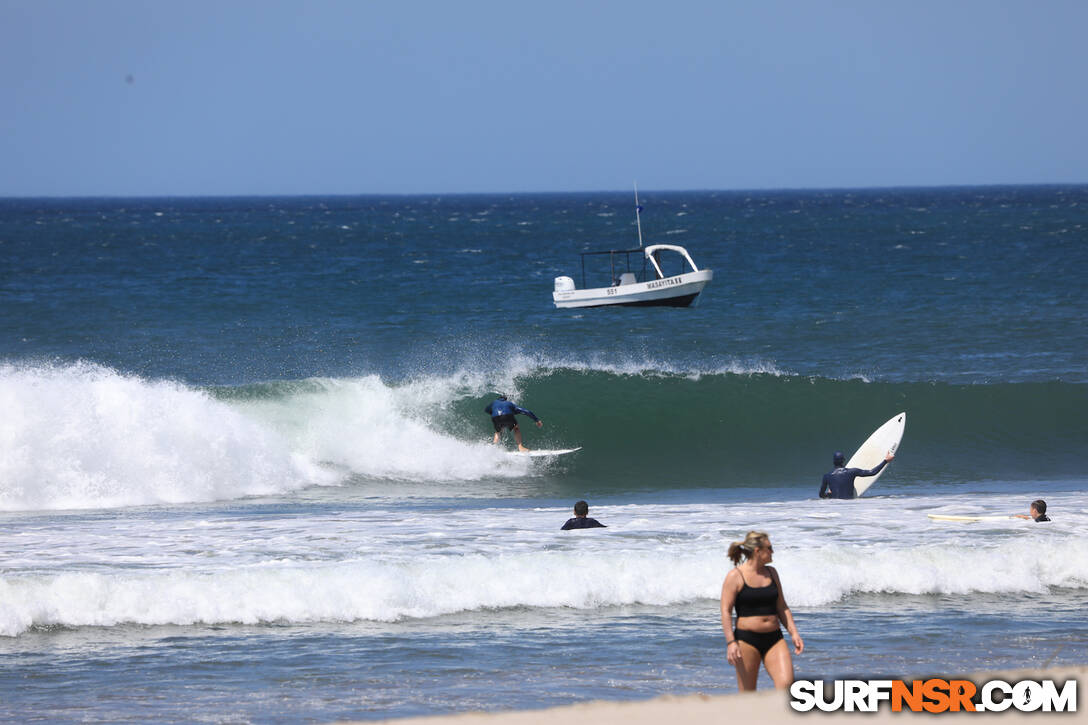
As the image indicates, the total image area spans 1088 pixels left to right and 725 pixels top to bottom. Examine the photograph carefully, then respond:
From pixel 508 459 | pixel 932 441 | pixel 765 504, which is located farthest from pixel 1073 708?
pixel 932 441

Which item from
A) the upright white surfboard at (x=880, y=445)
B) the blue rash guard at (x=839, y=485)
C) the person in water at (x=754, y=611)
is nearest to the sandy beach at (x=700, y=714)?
the person in water at (x=754, y=611)

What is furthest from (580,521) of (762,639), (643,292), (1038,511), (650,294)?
(650,294)

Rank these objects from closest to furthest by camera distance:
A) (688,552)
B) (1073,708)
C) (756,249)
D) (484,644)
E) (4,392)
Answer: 1. (1073,708)
2. (484,644)
3. (688,552)
4. (4,392)
5. (756,249)

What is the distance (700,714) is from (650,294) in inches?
1289

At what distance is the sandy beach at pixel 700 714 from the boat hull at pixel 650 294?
3186 cm

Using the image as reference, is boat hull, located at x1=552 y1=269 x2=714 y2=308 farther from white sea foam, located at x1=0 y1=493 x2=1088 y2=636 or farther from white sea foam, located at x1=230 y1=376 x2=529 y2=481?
white sea foam, located at x1=0 y1=493 x2=1088 y2=636

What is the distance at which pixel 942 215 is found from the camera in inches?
5022

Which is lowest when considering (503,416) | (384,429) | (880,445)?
(384,429)

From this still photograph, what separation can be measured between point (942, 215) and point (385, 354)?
341 ft

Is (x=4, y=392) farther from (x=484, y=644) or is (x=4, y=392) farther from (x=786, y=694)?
(x=786, y=694)

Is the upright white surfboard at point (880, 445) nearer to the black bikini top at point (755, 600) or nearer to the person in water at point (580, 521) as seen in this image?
the person in water at point (580, 521)

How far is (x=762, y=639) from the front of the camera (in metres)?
7.87

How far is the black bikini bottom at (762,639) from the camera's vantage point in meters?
7.87

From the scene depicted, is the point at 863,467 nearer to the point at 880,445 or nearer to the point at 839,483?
the point at 880,445
